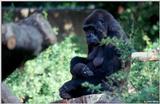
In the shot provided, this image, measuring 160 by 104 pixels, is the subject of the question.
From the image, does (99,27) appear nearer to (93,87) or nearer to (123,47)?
(123,47)

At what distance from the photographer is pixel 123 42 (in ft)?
19.0

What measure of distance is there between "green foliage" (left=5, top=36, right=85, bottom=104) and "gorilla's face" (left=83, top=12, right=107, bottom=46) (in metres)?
0.75

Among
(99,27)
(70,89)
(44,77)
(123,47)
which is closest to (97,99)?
(123,47)

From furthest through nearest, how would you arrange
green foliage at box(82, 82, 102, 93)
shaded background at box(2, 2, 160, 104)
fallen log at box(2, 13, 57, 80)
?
green foliage at box(82, 82, 102, 93) < shaded background at box(2, 2, 160, 104) < fallen log at box(2, 13, 57, 80)

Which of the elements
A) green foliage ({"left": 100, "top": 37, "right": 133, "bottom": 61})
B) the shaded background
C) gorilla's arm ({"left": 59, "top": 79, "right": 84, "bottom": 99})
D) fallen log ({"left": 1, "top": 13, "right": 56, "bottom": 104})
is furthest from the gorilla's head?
fallen log ({"left": 1, "top": 13, "right": 56, "bottom": 104})

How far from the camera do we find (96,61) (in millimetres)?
6418

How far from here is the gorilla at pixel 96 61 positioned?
628 centimetres

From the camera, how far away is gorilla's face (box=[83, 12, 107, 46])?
6.50 meters

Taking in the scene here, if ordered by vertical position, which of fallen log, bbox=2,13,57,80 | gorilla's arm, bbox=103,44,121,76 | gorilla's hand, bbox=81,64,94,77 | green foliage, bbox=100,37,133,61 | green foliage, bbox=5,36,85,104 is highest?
fallen log, bbox=2,13,57,80

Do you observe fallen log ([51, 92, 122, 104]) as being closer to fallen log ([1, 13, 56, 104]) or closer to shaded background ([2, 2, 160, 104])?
shaded background ([2, 2, 160, 104])

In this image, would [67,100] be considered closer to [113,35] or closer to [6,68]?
[113,35]

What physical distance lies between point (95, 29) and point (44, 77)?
2048 mm

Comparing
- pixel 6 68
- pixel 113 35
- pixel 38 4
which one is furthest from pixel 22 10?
pixel 6 68

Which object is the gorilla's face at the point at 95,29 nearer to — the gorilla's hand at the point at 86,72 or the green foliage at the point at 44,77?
the gorilla's hand at the point at 86,72
